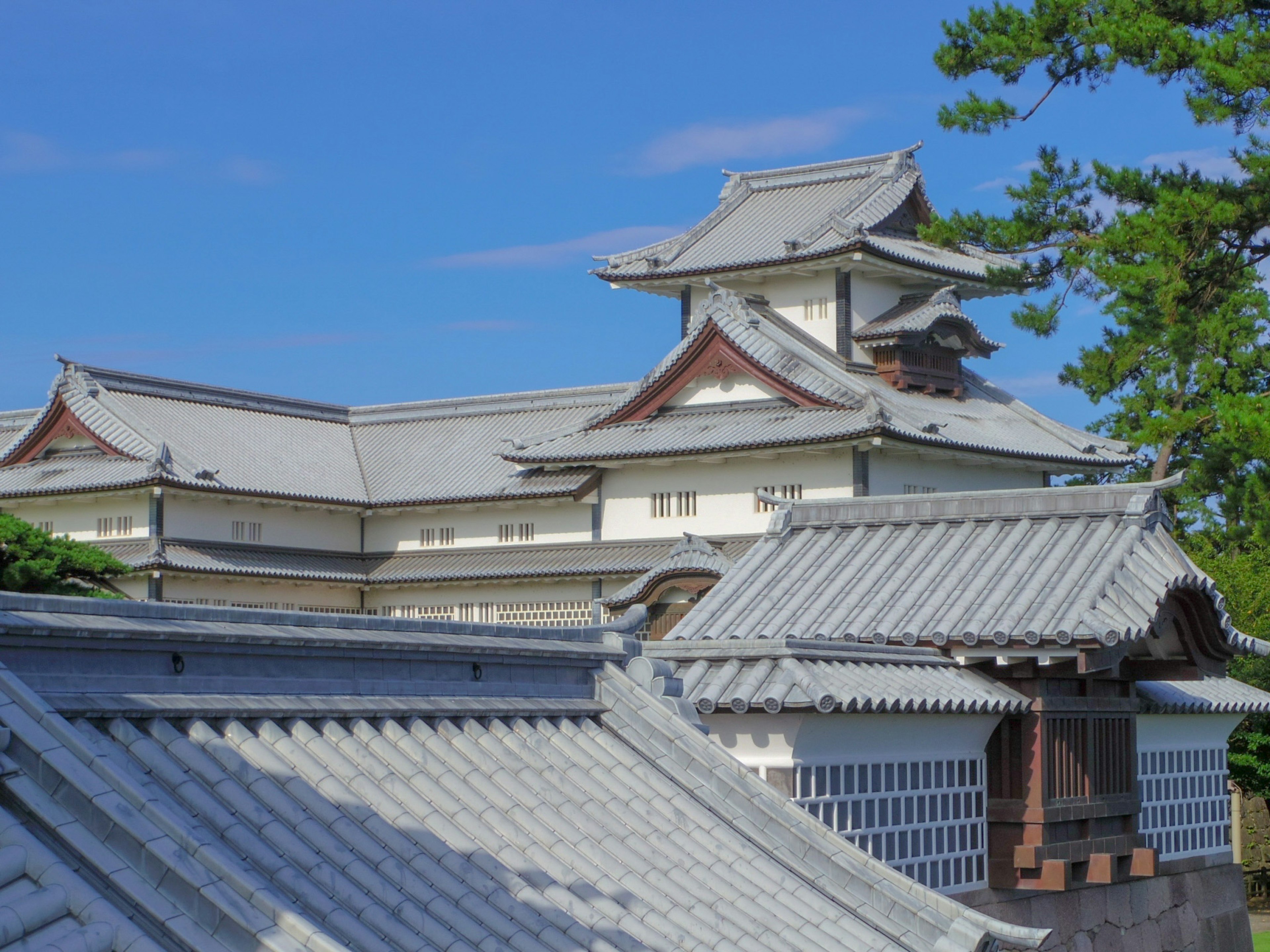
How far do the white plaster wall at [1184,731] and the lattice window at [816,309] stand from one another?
18578 millimetres

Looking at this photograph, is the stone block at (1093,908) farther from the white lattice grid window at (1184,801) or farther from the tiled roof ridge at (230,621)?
the tiled roof ridge at (230,621)

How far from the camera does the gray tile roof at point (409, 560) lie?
1409 inches

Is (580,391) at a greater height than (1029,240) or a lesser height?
greater

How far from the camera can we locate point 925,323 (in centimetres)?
3612

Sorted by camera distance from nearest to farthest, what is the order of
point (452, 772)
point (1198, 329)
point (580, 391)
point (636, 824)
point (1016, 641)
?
1. point (452, 772)
2. point (636, 824)
3. point (1016, 641)
4. point (1198, 329)
5. point (580, 391)

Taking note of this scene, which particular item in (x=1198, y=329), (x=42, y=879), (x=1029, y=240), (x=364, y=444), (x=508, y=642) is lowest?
(x=42, y=879)

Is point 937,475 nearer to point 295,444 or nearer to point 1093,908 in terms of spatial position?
point 295,444

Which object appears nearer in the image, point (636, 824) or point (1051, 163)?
point (636, 824)

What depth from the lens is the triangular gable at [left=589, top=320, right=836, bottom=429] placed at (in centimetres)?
3438

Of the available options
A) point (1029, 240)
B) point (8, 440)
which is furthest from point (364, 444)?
point (1029, 240)

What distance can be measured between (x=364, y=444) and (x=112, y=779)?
131 feet

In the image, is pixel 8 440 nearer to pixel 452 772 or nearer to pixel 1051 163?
pixel 1051 163

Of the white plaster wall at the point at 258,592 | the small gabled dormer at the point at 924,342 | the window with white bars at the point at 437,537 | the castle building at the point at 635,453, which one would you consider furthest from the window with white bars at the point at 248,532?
the small gabled dormer at the point at 924,342

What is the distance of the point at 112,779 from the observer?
5266 mm
